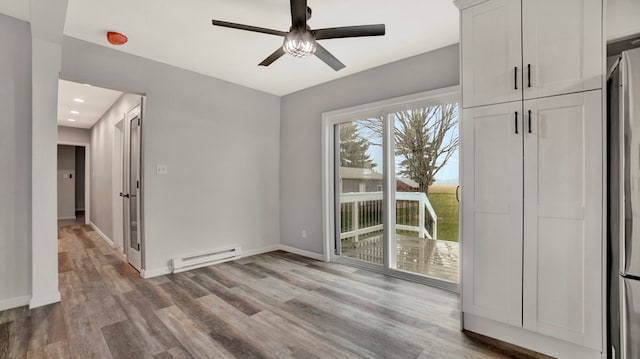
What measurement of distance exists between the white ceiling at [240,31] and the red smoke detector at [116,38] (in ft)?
0.16

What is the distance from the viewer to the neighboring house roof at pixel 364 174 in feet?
10.9

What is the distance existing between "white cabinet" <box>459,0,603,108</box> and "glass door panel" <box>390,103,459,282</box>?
937 millimetres

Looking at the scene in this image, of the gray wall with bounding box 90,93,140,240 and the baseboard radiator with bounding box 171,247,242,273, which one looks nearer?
the baseboard radiator with bounding box 171,247,242,273

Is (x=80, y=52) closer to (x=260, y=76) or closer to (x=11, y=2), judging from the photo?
(x=11, y=2)

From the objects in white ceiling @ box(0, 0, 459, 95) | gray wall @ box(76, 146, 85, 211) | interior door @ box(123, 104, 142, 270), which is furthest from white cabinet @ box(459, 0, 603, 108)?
gray wall @ box(76, 146, 85, 211)

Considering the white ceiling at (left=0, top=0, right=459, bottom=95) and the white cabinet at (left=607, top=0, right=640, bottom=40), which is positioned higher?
the white ceiling at (left=0, top=0, right=459, bottom=95)

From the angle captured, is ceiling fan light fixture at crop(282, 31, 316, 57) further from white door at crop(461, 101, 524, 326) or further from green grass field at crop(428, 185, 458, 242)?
green grass field at crop(428, 185, 458, 242)

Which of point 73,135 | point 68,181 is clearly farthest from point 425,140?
point 68,181

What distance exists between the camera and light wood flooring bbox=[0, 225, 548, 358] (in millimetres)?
1907

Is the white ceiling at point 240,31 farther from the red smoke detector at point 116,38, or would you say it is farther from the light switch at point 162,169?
the light switch at point 162,169

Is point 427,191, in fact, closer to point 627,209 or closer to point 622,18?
point 627,209

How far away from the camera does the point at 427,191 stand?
316cm

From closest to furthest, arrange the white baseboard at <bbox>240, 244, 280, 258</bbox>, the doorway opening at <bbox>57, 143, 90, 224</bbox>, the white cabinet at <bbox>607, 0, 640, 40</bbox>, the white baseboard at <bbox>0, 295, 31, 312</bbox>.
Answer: the white cabinet at <bbox>607, 0, 640, 40</bbox> → the white baseboard at <bbox>0, 295, 31, 312</bbox> → the white baseboard at <bbox>240, 244, 280, 258</bbox> → the doorway opening at <bbox>57, 143, 90, 224</bbox>

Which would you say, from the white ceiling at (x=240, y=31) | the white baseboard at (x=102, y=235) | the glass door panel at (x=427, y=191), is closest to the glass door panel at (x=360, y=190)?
the glass door panel at (x=427, y=191)
